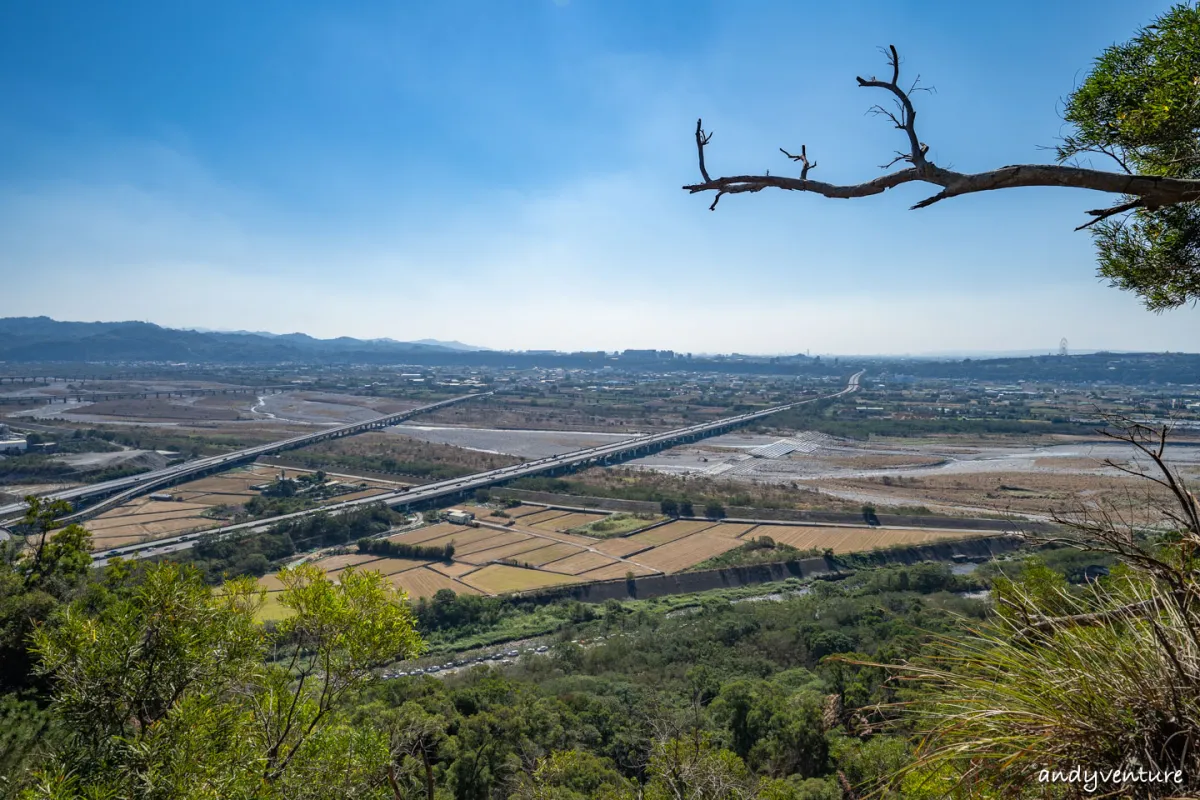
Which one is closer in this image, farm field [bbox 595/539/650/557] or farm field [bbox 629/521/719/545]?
farm field [bbox 595/539/650/557]

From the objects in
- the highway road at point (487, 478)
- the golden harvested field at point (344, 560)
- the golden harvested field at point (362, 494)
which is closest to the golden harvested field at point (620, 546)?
the golden harvested field at point (344, 560)

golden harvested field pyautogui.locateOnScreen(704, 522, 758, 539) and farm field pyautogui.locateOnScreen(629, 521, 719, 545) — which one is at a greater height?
golden harvested field pyautogui.locateOnScreen(704, 522, 758, 539)

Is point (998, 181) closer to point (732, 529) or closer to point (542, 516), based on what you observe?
point (732, 529)

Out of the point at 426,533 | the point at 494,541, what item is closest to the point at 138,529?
the point at 426,533

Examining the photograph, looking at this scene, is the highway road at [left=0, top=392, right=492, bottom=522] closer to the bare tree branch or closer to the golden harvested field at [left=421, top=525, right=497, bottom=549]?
the golden harvested field at [left=421, top=525, right=497, bottom=549]

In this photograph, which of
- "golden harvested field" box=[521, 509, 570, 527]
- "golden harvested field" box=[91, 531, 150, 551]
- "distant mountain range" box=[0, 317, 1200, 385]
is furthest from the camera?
"distant mountain range" box=[0, 317, 1200, 385]

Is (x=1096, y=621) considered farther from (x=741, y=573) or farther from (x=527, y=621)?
(x=741, y=573)

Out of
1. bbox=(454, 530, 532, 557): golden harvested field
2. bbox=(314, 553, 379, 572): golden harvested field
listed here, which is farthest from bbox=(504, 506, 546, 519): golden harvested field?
bbox=(314, 553, 379, 572): golden harvested field
